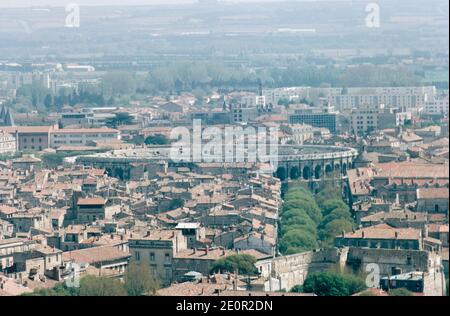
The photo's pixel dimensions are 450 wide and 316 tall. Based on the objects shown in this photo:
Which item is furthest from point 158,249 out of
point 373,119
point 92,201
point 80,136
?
point 373,119

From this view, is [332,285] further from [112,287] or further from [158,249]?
[158,249]

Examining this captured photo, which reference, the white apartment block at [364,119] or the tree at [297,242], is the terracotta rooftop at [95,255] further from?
the white apartment block at [364,119]

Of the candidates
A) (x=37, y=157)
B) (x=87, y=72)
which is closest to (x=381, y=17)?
(x=87, y=72)

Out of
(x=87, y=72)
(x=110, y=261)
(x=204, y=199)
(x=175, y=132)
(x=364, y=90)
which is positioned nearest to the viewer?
(x=110, y=261)

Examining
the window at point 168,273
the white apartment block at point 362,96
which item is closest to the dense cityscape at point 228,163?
the window at point 168,273

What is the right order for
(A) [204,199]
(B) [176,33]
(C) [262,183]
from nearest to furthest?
(A) [204,199], (C) [262,183], (B) [176,33]
